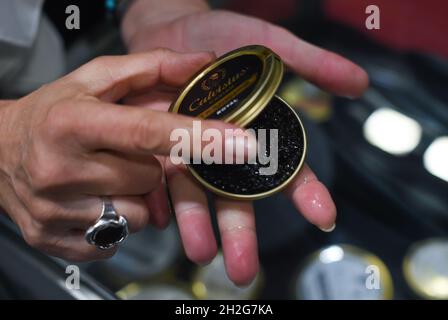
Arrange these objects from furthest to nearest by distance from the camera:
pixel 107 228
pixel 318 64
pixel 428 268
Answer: pixel 428 268, pixel 318 64, pixel 107 228

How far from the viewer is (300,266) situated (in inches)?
36.0

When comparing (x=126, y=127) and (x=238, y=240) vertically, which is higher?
(x=126, y=127)

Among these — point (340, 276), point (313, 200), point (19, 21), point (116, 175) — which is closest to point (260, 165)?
point (313, 200)

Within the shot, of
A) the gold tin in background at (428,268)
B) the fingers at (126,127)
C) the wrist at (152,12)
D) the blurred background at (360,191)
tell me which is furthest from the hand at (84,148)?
the gold tin in background at (428,268)

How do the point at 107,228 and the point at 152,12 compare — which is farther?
the point at 152,12

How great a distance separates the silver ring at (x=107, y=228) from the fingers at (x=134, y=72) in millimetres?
138

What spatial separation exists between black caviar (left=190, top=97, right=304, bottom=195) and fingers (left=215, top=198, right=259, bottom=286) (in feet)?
0.11

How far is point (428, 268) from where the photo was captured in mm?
892

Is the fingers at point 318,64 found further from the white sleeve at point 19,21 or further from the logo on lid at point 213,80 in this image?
the white sleeve at point 19,21

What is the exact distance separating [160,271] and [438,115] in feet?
1.95

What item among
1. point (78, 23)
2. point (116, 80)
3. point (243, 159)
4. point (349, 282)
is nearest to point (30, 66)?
point (78, 23)

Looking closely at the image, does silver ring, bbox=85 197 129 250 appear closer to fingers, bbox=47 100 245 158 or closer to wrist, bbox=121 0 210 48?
fingers, bbox=47 100 245 158

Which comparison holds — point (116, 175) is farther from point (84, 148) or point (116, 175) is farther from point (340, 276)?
point (340, 276)

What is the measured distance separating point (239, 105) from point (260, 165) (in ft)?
0.34
